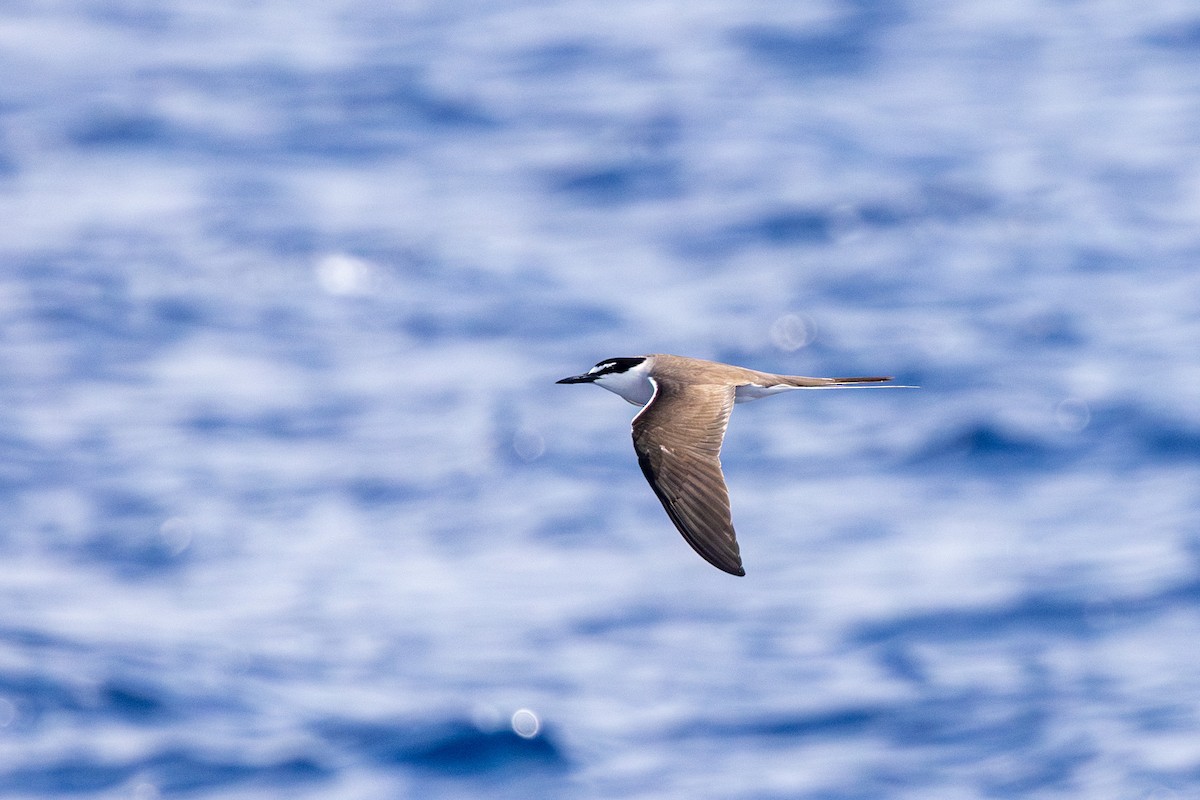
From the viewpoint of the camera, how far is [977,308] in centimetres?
4656

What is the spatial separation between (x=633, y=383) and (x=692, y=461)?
1.95m

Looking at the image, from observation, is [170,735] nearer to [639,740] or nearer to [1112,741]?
[639,740]

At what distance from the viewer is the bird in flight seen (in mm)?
9633

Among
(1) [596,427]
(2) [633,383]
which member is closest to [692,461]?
(2) [633,383]

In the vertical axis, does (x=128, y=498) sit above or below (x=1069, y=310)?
below

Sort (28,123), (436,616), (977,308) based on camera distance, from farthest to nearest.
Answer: (28,123), (977,308), (436,616)

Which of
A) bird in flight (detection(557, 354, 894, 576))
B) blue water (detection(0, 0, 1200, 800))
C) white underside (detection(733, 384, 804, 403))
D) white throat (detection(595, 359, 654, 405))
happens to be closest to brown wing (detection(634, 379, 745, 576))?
bird in flight (detection(557, 354, 894, 576))

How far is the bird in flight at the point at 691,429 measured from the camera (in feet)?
31.6

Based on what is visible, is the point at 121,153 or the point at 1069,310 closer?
the point at 1069,310

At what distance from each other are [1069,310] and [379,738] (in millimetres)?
22902

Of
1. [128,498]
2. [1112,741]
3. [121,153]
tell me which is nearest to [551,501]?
[128,498]

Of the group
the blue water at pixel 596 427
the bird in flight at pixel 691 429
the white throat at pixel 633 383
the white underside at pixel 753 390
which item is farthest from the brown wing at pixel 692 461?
the blue water at pixel 596 427

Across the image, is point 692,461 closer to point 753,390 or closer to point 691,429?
point 691,429

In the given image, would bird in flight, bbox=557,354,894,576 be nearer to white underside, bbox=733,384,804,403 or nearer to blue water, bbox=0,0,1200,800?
white underside, bbox=733,384,804,403
